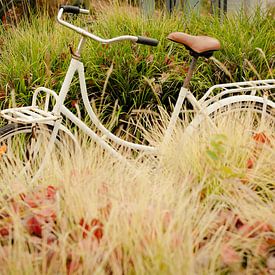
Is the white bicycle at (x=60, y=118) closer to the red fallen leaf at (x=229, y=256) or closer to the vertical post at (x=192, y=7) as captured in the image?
the red fallen leaf at (x=229, y=256)

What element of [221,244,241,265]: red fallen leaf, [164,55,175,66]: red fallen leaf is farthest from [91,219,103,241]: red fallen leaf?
[164,55,175,66]: red fallen leaf

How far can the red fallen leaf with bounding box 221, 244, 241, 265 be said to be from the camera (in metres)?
2.63

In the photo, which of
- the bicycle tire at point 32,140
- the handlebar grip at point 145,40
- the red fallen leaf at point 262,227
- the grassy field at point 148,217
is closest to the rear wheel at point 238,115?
the grassy field at point 148,217

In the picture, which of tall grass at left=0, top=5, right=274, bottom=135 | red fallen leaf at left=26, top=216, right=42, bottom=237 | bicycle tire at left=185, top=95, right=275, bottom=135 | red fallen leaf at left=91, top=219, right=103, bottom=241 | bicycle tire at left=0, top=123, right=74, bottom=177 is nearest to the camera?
red fallen leaf at left=91, top=219, right=103, bottom=241

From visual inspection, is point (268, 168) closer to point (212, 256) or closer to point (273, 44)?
point (212, 256)

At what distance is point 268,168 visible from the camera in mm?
3445

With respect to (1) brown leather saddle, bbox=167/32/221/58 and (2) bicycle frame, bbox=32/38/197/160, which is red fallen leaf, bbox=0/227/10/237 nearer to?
(2) bicycle frame, bbox=32/38/197/160

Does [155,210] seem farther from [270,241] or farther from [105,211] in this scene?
[270,241]

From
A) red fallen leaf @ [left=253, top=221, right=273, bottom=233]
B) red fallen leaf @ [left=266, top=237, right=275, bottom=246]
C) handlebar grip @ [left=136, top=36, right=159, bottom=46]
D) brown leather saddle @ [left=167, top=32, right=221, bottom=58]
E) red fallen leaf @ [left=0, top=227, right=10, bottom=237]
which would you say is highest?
handlebar grip @ [left=136, top=36, right=159, bottom=46]

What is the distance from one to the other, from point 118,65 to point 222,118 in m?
1.61

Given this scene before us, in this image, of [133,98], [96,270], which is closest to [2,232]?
[96,270]

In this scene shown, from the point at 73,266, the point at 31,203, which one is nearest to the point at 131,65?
the point at 31,203

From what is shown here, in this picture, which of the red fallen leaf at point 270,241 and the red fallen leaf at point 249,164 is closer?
the red fallen leaf at point 270,241

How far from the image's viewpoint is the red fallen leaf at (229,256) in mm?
2633
